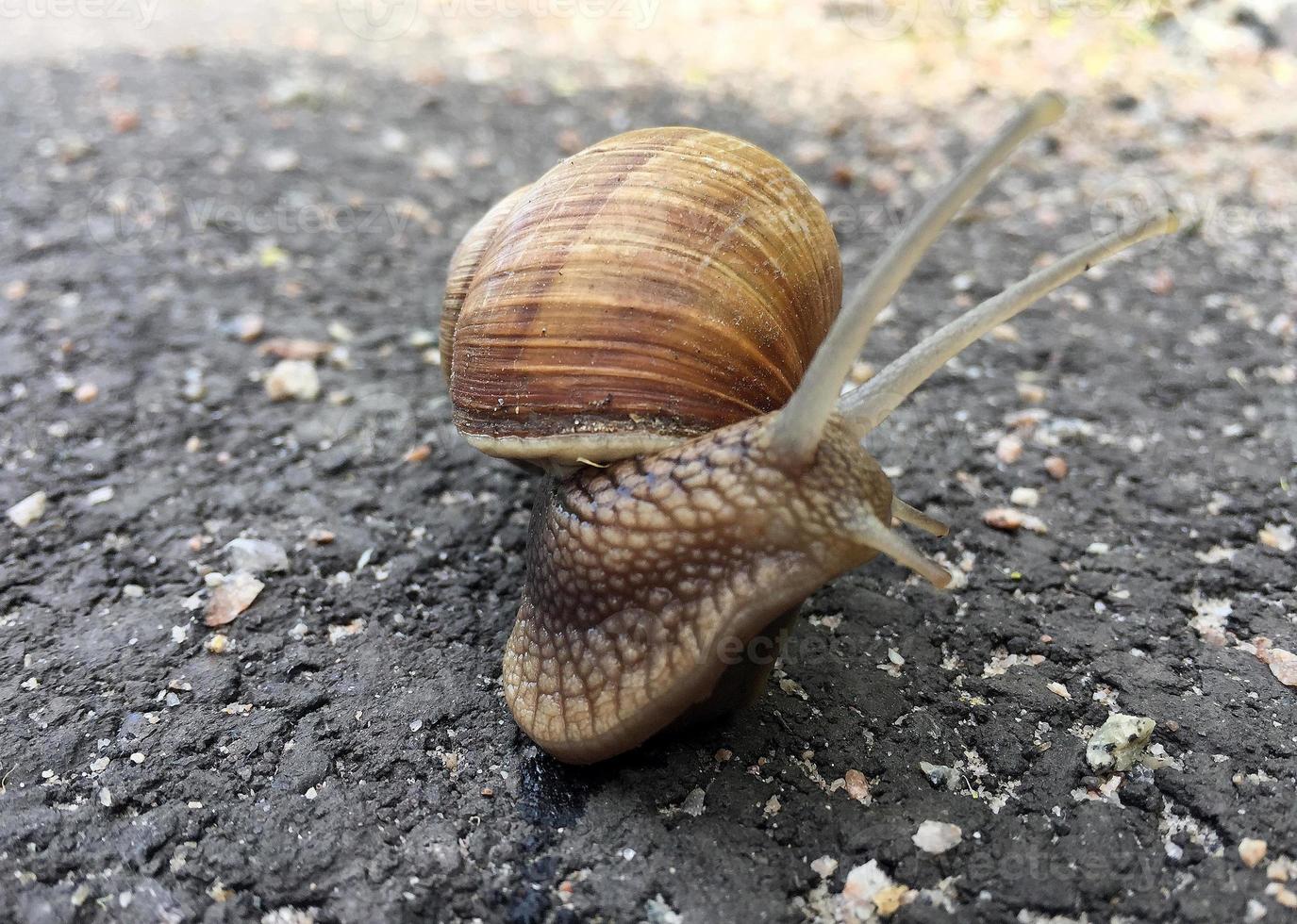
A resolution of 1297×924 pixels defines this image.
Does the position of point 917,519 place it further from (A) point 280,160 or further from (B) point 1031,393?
(A) point 280,160

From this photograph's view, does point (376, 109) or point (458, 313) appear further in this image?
point (376, 109)

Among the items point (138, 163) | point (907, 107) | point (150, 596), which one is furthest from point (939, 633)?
point (138, 163)

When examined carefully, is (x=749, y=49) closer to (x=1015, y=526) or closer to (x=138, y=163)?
(x=138, y=163)

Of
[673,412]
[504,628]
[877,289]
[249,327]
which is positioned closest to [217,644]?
[504,628]

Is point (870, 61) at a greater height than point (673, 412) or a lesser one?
lesser

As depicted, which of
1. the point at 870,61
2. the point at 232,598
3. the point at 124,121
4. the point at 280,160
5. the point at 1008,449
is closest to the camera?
the point at 232,598

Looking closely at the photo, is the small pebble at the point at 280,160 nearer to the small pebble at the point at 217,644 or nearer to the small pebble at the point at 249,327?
the small pebble at the point at 249,327

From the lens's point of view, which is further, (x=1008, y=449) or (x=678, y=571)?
(x=1008, y=449)
